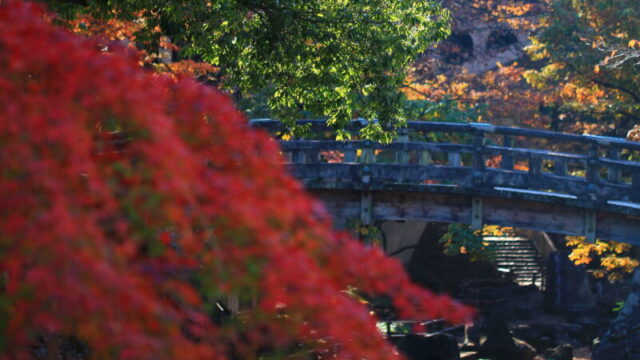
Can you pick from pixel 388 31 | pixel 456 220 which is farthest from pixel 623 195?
pixel 388 31

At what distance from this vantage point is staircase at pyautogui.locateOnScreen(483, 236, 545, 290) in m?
31.7

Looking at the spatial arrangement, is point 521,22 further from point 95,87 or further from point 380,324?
point 95,87

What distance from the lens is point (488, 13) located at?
32156 millimetres

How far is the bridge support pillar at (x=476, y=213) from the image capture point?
1722 centimetres

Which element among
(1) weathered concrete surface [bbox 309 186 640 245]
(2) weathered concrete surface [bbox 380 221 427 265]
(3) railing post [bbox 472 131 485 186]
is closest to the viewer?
(1) weathered concrete surface [bbox 309 186 640 245]

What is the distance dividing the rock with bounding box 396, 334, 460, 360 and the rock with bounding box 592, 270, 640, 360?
3501 mm

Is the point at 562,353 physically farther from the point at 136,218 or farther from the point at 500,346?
the point at 136,218

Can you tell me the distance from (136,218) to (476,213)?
42.4ft

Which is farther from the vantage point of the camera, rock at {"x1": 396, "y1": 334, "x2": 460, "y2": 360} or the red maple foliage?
rock at {"x1": 396, "y1": 334, "x2": 460, "y2": 360}

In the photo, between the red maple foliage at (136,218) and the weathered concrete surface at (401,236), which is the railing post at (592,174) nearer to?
the red maple foliage at (136,218)

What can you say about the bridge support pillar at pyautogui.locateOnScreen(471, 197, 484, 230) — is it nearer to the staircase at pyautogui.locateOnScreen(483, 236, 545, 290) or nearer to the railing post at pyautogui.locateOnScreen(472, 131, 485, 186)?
the railing post at pyautogui.locateOnScreen(472, 131, 485, 186)

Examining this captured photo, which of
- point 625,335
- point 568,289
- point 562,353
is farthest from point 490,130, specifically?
point 568,289

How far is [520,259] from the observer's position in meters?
32.9

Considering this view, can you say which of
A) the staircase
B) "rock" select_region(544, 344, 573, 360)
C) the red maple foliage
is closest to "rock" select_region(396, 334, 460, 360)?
"rock" select_region(544, 344, 573, 360)
